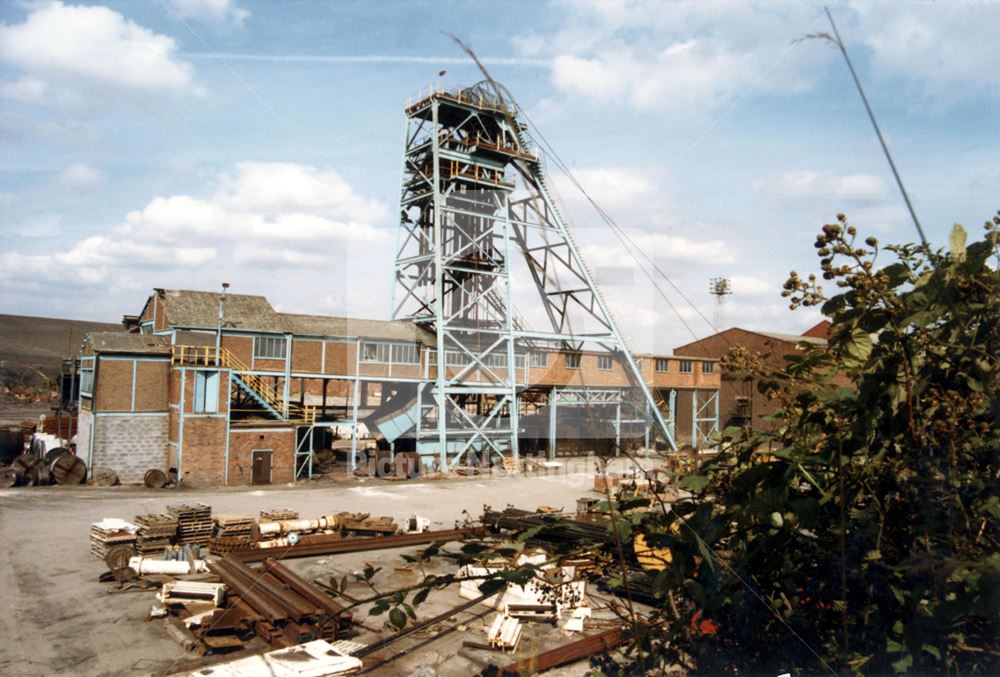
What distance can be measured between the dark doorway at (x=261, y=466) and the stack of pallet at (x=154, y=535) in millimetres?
9814

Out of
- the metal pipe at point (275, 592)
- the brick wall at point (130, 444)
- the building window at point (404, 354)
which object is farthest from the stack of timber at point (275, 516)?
the building window at point (404, 354)

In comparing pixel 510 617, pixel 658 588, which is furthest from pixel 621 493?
pixel 510 617

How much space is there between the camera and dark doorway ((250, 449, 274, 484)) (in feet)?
82.4

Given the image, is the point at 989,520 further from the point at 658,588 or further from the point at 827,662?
the point at 658,588

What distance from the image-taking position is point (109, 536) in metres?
14.1

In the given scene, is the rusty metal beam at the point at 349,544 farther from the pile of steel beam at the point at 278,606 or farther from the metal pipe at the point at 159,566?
the pile of steel beam at the point at 278,606

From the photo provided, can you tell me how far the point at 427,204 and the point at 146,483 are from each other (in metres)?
15.5

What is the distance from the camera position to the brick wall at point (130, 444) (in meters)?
24.1

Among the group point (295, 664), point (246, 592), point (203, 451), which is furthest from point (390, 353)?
point (295, 664)

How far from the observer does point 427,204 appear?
3009cm

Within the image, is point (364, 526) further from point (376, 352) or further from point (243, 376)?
point (376, 352)

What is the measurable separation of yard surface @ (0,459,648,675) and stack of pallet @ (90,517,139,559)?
0.87ft

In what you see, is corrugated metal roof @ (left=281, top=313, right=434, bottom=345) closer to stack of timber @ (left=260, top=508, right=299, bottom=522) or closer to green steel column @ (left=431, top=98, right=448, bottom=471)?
green steel column @ (left=431, top=98, right=448, bottom=471)

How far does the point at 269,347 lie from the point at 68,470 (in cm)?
805
